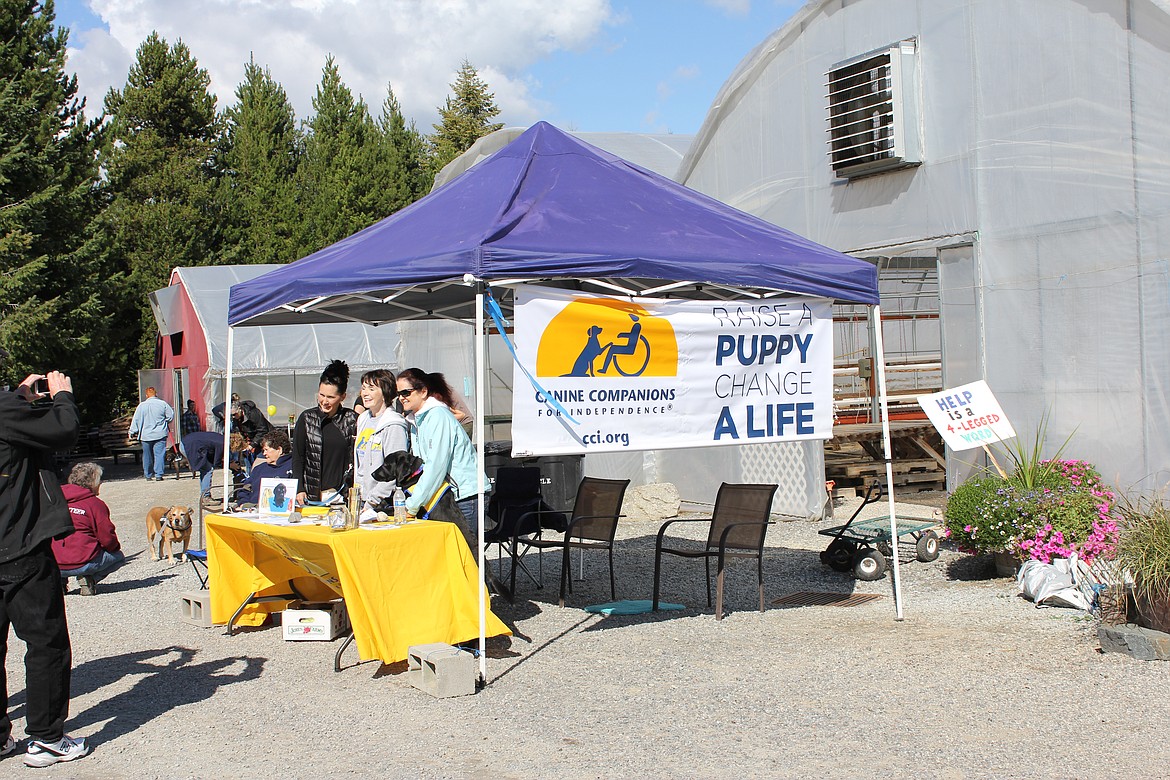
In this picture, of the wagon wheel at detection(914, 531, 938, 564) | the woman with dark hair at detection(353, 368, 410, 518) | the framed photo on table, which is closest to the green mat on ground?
the woman with dark hair at detection(353, 368, 410, 518)

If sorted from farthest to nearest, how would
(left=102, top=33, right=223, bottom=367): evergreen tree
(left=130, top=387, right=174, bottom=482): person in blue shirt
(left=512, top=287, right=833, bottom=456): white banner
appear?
(left=102, top=33, right=223, bottom=367): evergreen tree
(left=130, top=387, right=174, bottom=482): person in blue shirt
(left=512, top=287, right=833, bottom=456): white banner

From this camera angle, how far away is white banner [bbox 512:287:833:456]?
6.18 m

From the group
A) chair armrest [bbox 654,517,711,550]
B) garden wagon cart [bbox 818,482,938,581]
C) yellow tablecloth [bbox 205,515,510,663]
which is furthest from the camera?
garden wagon cart [bbox 818,482,938,581]

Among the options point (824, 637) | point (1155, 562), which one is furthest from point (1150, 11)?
point (824, 637)

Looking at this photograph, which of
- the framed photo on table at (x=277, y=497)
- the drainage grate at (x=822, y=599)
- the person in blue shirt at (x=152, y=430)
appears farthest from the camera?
the person in blue shirt at (x=152, y=430)

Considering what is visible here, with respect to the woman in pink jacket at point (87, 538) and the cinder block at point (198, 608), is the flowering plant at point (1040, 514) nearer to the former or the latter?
the cinder block at point (198, 608)

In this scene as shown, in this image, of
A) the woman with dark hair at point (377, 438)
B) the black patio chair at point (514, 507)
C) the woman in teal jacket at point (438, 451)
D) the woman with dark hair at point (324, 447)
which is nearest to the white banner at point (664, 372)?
the woman in teal jacket at point (438, 451)

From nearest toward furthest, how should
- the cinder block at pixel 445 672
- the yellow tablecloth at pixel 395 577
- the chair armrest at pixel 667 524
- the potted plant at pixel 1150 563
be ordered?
1. the cinder block at pixel 445 672
2. the yellow tablecloth at pixel 395 577
3. the potted plant at pixel 1150 563
4. the chair armrest at pixel 667 524

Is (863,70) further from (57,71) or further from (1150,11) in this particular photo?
(57,71)

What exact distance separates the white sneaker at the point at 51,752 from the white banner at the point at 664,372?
2548 mm

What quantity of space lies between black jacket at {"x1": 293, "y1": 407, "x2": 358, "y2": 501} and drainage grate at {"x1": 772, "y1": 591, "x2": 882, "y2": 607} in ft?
10.9

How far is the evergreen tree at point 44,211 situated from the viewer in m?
19.9

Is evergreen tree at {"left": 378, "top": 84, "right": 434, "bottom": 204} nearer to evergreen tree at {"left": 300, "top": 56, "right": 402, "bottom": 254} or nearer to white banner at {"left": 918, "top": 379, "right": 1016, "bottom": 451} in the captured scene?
evergreen tree at {"left": 300, "top": 56, "right": 402, "bottom": 254}

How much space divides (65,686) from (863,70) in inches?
358
